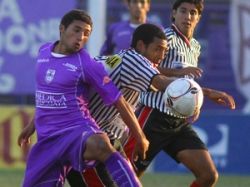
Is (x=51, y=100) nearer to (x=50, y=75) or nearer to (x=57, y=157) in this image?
(x=50, y=75)

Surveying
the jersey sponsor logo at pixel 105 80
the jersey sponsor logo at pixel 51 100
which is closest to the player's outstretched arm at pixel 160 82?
the jersey sponsor logo at pixel 105 80

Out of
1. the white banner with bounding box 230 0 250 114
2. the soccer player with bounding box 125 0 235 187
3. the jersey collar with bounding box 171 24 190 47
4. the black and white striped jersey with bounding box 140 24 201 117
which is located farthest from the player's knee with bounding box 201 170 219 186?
the white banner with bounding box 230 0 250 114

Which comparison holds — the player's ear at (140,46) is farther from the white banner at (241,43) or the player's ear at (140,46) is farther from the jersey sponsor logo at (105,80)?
the white banner at (241,43)

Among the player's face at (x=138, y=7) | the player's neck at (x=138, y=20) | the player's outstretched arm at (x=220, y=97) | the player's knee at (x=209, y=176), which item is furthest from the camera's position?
the player's neck at (x=138, y=20)

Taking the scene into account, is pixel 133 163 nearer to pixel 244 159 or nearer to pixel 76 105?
pixel 76 105

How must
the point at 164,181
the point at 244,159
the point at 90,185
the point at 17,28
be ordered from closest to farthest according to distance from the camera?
the point at 90,185, the point at 164,181, the point at 244,159, the point at 17,28

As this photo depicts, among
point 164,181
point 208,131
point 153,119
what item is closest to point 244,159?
point 208,131

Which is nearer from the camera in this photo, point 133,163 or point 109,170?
point 109,170

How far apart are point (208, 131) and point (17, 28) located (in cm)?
335

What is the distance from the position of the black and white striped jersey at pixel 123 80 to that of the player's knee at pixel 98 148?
1.83ft

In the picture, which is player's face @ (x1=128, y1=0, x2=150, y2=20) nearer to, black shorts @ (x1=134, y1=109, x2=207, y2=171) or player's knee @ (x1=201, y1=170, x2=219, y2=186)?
black shorts @ (x1=134, y1=109, x2=207, y2=171)

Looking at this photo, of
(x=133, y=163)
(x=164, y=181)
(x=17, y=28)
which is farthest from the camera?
(x=17, y=28)

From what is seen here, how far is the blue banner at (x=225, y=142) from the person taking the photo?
14.4 meters

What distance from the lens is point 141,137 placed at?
7875 millimetres
